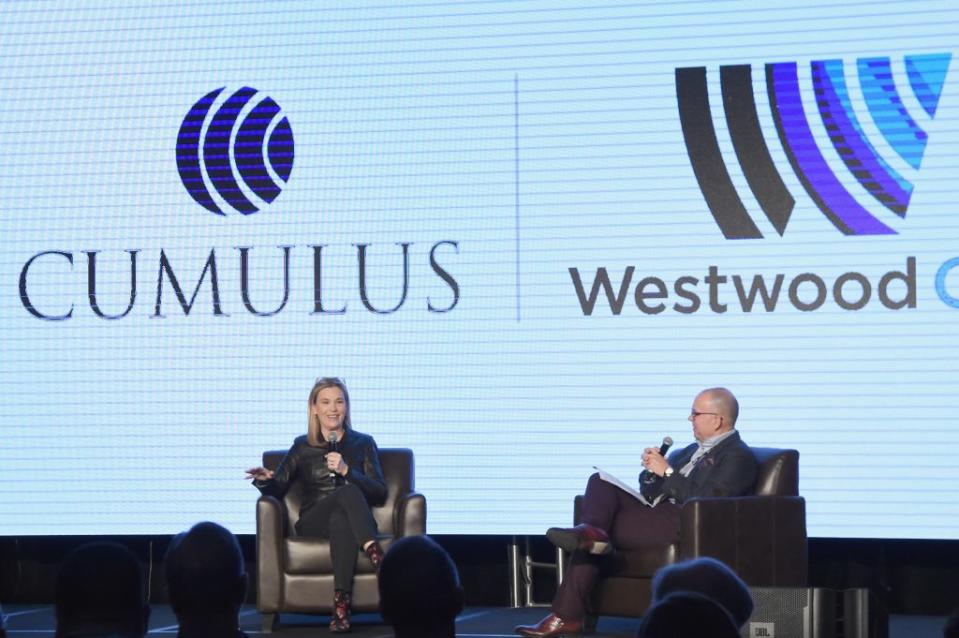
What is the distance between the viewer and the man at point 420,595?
217 cm

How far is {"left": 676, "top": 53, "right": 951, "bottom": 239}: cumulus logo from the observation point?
18.8ft

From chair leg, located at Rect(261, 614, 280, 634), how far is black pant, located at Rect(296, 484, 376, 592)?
1.00ft

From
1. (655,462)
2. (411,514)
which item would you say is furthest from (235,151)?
(655,462)

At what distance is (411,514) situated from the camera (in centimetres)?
548

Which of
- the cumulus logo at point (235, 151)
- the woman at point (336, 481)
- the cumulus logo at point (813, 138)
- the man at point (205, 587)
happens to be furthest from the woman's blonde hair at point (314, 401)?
the man at point (205, 587)

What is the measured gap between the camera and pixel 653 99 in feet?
19.6

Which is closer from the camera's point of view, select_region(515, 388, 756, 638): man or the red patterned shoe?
select_region(515, 388, 756, 638): man

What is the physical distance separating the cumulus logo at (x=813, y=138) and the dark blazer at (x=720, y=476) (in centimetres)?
105

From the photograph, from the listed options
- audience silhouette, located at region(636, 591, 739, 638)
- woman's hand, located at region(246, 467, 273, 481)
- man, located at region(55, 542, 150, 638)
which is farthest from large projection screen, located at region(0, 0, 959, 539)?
audience silhouette, located at region(636, 591, 739, 638)

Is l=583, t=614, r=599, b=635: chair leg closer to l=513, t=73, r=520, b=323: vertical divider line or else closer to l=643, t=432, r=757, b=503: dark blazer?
l=643, t=432, r=757, b=503: dark blazer

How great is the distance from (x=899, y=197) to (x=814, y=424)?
0.96m

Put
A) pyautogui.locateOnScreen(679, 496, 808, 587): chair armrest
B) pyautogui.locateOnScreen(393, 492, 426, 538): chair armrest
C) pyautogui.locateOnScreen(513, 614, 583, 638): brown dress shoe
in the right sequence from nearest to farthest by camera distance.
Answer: pyautogui.locateOnScreen(679, 496, 808, 587): chair armrest → pyautogui.locateOnScreen(513, 614, 583, 638): brown dress shoe → pyautogui.locateOnScreen(393, 492, 426, 538): chair armrest

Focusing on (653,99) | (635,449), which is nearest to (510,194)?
(653,99)

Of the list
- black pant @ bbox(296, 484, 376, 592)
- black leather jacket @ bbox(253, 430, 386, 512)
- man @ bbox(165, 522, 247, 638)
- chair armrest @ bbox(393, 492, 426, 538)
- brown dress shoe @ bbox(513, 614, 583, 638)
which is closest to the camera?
man @ bbox(165, 522, 247, 638)
